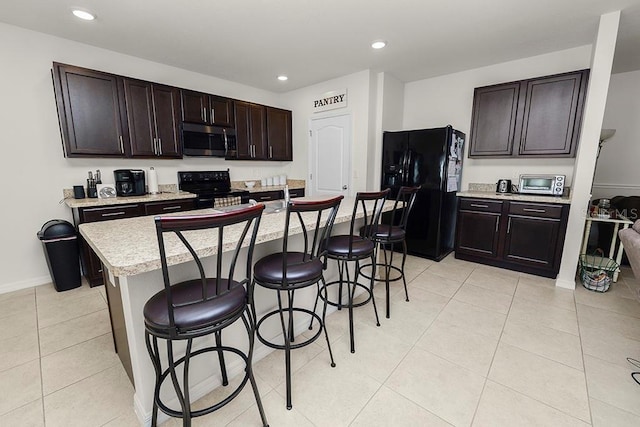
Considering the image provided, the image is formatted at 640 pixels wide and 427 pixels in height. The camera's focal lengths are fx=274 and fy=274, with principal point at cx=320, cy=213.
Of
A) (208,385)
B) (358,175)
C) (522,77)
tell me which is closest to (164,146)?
(358,175)

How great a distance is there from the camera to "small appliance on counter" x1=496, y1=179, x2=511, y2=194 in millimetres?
3635

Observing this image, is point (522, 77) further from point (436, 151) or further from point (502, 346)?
point (502, 346)

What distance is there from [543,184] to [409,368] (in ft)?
9.63

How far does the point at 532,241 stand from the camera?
3191 mm

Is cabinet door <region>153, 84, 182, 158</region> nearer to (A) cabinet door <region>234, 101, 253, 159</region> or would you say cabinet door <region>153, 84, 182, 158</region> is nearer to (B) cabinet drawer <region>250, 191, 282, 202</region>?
(A) cabinet door <region>234, 101, 253, 159</region>

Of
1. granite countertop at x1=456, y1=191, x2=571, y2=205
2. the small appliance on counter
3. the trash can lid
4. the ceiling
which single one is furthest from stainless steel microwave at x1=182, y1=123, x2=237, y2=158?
the small appliance on counter

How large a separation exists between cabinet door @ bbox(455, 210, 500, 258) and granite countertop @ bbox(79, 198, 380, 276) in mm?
2632

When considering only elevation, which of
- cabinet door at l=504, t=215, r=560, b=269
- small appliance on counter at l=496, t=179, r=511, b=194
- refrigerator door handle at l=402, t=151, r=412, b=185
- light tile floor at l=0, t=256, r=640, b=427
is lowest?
light tile floor at l=0, t=256, r=640, b=427

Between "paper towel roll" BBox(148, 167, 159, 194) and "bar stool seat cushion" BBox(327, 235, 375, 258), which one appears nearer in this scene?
"bar stool seat cushion" BBox(327, 235, 375, 258)

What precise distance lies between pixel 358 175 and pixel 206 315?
133 inches

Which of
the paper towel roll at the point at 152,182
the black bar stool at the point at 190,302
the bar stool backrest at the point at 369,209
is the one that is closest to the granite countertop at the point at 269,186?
the paper towel roll at the point at 152,182

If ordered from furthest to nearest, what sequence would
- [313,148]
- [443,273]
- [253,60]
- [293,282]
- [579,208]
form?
[313,148] → [253,60] → [443,273] → [579,208] → [293,282]

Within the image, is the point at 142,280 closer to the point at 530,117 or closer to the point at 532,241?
the point at 532,241

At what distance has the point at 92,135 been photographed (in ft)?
9.79
